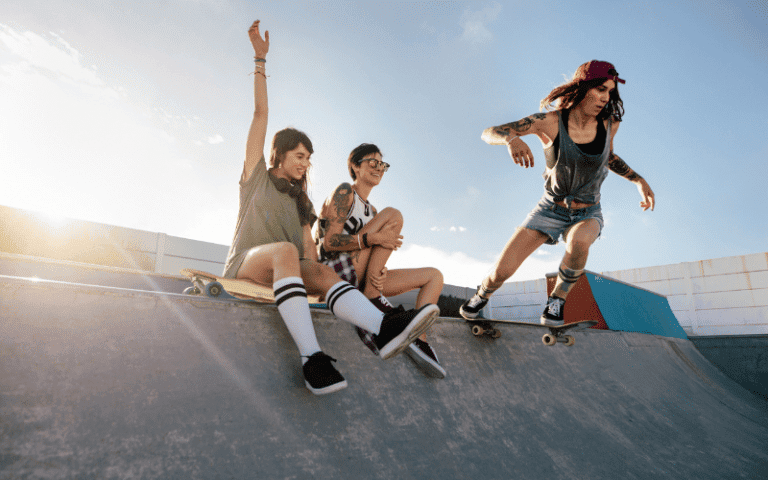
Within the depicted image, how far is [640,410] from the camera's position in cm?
304

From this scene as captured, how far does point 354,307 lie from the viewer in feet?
6.11

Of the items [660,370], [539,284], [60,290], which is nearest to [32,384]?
[60,290]

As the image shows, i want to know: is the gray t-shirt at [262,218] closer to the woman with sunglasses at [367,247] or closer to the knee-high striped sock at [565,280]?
the woman with sunglasses at [367,247]

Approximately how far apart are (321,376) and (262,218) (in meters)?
1.16

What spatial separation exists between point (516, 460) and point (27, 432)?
6.02ft

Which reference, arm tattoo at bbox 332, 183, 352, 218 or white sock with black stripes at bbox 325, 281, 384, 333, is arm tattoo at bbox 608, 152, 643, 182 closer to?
arm tattoo at bbox 332, 183, 352, 218

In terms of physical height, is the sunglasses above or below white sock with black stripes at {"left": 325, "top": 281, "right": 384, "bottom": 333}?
above

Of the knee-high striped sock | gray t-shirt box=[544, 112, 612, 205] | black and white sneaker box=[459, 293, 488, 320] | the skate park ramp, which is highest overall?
gray t-shirt box=[544, 112, 612, 205]

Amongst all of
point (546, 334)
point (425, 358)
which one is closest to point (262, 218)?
point (425, 358)

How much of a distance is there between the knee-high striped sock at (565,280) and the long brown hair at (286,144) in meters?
2.00

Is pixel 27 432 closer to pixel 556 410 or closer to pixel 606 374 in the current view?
pixel 556 410

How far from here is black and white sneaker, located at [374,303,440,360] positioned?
1707mm

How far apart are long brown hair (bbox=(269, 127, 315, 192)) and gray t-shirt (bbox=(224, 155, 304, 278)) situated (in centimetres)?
15

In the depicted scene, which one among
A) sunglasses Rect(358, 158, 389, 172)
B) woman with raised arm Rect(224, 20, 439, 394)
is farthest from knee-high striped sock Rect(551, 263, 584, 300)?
woman with raised arm Rect(224, 20, 439, 394)
